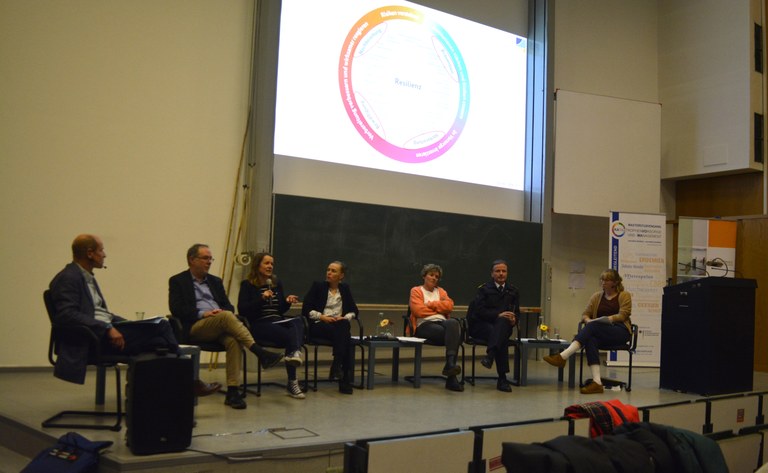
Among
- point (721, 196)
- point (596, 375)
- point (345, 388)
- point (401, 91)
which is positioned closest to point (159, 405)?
point (345, 388)

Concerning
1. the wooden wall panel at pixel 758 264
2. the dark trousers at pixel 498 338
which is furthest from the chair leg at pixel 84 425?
the wooden wall panel at pixel 758 264

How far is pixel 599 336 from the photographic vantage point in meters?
5.28

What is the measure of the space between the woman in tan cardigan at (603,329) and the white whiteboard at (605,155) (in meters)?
1.99

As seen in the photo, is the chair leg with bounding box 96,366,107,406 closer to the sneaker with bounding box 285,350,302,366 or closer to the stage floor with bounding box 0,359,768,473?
the stage floor with bounding box 0,359,768,473

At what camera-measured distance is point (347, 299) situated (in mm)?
4922

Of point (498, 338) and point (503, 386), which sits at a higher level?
point (498, 338)

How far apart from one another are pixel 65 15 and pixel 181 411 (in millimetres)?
3535

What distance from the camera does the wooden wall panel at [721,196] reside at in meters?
7.87

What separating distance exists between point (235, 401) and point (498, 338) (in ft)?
7.10

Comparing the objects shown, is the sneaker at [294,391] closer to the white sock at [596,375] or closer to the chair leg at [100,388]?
the chair leg at [100,388]

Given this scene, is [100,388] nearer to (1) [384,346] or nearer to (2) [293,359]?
(2) [293,359]

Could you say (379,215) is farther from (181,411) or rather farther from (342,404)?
(181,411)

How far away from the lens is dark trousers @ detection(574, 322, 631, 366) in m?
5.26

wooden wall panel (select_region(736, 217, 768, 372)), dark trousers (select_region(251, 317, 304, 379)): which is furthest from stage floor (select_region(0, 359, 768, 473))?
wooden wall panel (select_region(736, 217, 768, 372))
